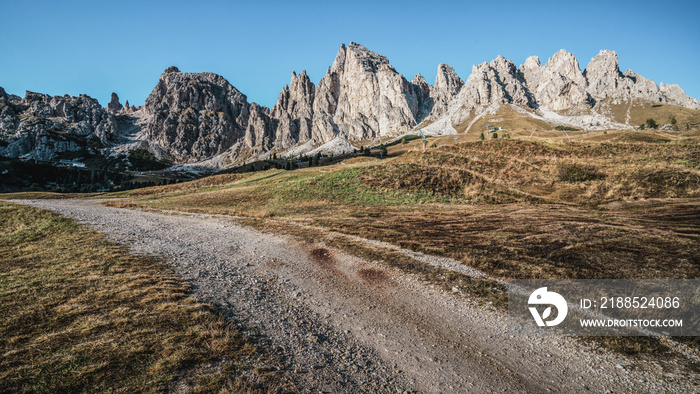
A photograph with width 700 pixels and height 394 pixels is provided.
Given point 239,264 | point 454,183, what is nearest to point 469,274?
point 239,264

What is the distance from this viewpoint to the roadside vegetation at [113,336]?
659cm

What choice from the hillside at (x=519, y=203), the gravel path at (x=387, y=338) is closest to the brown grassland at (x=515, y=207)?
the hillside at (x=519, y=203)

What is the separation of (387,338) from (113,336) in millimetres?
8196

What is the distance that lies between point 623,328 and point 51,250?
29417mm

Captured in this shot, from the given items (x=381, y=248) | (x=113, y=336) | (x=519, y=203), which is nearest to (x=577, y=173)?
(x=519, y=203)

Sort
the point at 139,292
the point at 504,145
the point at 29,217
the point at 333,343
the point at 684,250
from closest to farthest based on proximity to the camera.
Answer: the point at 333,343 < the point at 139,292 < the point at 684,250 < the point at 29,217 < the point at 504,145

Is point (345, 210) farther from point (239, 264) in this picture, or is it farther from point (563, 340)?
point (563, 340)

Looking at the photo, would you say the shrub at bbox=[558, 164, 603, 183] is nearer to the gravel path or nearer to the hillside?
the hillside

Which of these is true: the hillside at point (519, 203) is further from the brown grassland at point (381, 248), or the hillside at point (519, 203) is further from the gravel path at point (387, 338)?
the gravel path at point (387, 338)

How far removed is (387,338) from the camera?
31.8ft

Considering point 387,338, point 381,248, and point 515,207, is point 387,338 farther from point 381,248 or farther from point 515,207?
point 515,207

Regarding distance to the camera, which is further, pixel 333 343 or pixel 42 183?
pixel 42 183

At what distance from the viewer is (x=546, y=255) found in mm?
17500

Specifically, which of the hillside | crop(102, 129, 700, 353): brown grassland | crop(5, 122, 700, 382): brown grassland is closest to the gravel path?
crop(5, 122, 700, 382): brown grassland
